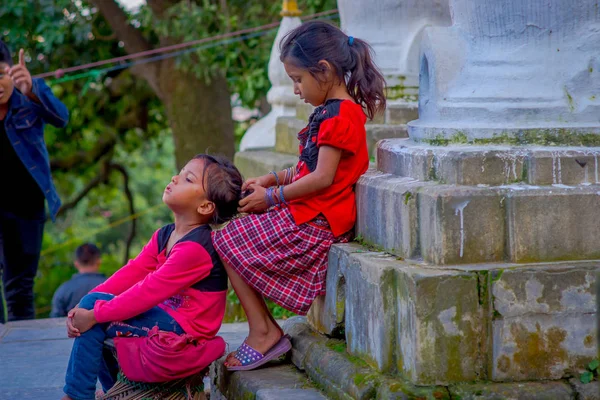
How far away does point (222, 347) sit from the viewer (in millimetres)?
3193

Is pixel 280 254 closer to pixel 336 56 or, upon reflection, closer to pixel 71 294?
pixel 336 56

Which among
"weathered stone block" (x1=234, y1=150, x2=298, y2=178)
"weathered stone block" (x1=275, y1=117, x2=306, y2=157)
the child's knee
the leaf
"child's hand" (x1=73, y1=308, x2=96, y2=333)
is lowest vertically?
the leaf

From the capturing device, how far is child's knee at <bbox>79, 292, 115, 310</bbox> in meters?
3.14

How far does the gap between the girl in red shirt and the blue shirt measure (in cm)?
298

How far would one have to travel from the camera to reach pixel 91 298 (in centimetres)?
317

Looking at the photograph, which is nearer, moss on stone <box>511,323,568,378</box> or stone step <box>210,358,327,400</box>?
moss on stone <box>511,323,568,378</box>

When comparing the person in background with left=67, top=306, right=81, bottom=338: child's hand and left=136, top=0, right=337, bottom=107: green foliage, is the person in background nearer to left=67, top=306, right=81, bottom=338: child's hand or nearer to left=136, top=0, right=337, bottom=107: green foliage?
left=136, top=0, right=337, bottom=107: green foliage

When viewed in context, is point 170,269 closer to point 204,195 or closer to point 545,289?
point 204,195

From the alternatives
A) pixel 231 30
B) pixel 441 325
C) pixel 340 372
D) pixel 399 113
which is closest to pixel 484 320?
pixel 441 325

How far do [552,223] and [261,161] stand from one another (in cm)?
255

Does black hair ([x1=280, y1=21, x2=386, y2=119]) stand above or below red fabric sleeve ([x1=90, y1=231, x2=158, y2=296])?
above

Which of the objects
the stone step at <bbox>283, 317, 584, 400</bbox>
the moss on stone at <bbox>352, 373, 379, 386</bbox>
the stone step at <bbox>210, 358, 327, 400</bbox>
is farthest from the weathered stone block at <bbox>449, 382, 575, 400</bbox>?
the stone step at <bbox>210, 358, 327, 400</bbox>

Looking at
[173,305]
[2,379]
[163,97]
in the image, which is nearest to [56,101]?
[2,379]

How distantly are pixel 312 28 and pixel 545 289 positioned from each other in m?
1.24
